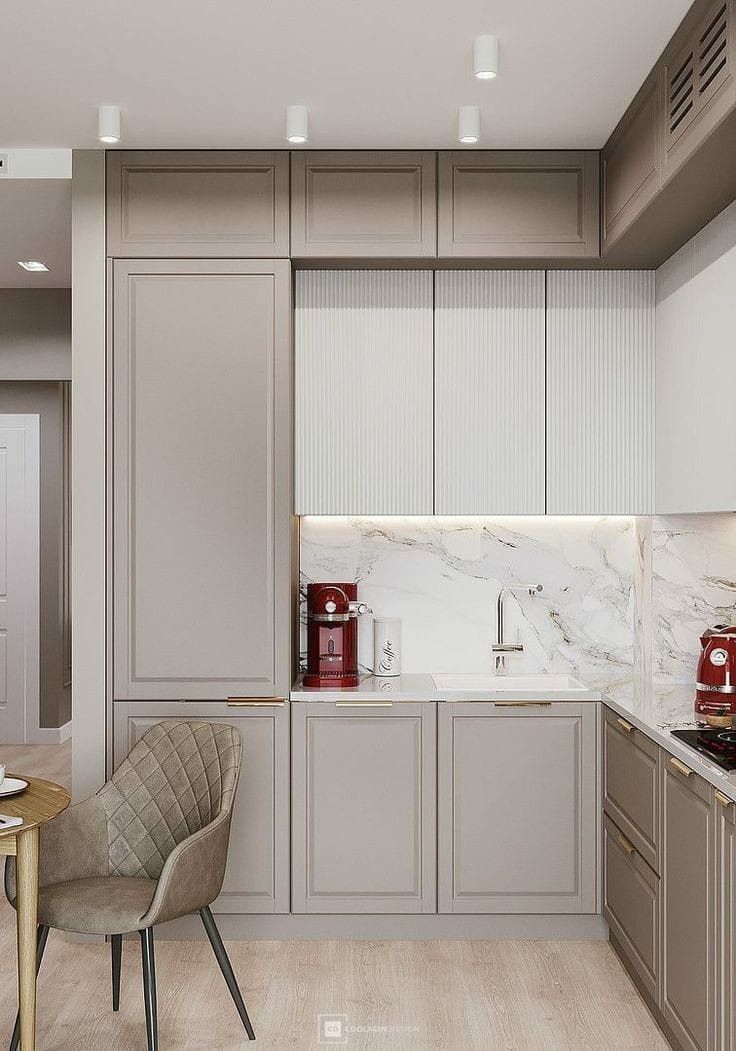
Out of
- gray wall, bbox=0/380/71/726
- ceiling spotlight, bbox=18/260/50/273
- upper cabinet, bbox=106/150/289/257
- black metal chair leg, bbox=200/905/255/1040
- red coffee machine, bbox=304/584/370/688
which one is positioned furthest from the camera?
gray wall, bbox=0/380/71/726

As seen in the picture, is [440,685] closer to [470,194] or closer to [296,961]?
[296,961]

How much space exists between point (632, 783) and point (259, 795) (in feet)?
4.17

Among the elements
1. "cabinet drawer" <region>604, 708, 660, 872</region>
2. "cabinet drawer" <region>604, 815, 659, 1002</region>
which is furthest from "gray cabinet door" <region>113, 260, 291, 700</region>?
"cabinet drawer" <region>604, 815, 659, 1002</region>

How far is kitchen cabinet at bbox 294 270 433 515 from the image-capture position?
12.0 feet

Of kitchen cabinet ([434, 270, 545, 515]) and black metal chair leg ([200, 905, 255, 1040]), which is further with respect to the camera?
kitchen cabinet ([434, 270, 545, 515])

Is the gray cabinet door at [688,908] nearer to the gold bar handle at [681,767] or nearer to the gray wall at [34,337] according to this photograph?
the gold bar handle at [681,767]

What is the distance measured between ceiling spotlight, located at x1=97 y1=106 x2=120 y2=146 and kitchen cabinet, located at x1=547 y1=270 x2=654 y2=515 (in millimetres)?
1608

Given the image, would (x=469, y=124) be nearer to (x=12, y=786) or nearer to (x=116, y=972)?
(x=12, y=786)

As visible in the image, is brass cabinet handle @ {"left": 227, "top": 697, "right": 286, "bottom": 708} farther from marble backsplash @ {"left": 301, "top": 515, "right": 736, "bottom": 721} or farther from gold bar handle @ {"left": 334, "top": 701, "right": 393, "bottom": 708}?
marble backsplash @ {"left": 301, "top": 515, "right": 736, "bottom": 721}

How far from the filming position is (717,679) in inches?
118

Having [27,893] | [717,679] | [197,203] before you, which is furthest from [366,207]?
[27,893]

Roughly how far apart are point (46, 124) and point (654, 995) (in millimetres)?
3241

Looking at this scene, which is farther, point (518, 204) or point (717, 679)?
point (518, 204)

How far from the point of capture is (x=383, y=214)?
3.46 meters
